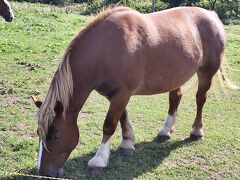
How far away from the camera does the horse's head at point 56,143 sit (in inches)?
141

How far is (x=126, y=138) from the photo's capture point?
4.62 metres

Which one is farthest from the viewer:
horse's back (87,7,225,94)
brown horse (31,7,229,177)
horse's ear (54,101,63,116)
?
horse's back (87,7,225,94)

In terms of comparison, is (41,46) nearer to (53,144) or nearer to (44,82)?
(44,82)

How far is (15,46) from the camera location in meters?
8.99

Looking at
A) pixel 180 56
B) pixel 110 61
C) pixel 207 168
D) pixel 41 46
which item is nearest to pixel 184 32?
pixel 180 56

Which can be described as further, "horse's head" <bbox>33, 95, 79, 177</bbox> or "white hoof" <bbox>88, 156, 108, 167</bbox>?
"white hoof" <bbox>88, 156, 108, 167</bbox>

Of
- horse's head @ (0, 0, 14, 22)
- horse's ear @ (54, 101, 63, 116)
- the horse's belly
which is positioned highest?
horse's ear @ (54, 101, 63, 116)

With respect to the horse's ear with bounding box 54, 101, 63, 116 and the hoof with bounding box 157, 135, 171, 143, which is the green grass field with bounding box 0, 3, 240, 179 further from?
the horse's ear with bounding box 54, 101, 63, 116

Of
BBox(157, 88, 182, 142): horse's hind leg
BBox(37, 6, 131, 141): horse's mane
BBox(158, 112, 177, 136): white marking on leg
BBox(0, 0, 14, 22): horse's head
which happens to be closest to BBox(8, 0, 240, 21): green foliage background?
BBox(0, 0, 14, 22): horse's head

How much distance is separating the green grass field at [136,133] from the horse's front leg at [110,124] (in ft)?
0.36

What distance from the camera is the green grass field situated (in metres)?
4.26

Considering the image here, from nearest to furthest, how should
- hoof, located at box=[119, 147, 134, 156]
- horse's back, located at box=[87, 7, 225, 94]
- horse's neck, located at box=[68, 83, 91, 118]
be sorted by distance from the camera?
horse's neck, located at box=[68, 83, 91, 118], horse's back, located at box=[87, 7, 225, 94], hoof, located at box=[119, 147, 134, 156]

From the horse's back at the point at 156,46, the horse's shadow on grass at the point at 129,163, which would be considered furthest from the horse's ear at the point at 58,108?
the horse's shadow on grass at the point at 129,163

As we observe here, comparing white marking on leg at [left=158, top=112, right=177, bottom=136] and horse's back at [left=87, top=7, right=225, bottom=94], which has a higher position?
horse's back at [left=87, top=7, right=225, bottom=94]
